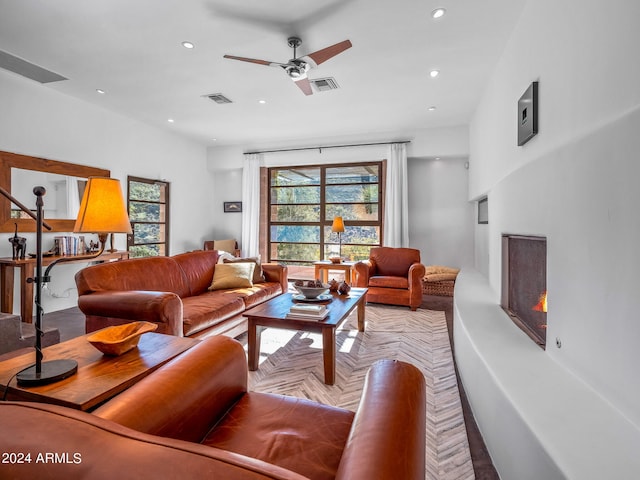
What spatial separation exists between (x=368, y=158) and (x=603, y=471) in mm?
5585

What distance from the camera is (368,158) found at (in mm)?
6098

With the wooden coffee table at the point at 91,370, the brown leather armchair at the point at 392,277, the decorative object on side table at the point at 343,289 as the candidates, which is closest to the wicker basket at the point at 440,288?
the brown leather armchair at the point at 392,277

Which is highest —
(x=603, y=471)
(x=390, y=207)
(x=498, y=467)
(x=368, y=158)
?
(x=368, y=158)

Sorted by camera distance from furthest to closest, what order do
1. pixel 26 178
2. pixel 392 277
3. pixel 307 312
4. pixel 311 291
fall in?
pixel 392 277, pixel 26 178, pixel 311 291, pixel 307 312

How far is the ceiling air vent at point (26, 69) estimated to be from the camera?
10.9ft

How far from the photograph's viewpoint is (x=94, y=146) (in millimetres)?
4637


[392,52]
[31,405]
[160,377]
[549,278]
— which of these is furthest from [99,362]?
[392,52]

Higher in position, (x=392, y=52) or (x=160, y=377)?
(x=392, y=52)

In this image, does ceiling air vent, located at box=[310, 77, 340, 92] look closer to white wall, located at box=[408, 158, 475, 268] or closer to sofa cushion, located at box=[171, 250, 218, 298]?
sofa cushion, located at box=[171, 250, 218, 298]

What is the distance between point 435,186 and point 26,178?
5.87 metres

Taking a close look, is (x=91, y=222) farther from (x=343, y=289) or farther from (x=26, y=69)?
(x=26, y=69)

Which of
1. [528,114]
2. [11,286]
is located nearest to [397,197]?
[528,114]

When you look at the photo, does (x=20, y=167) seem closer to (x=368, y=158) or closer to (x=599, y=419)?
(x=368, y=158)

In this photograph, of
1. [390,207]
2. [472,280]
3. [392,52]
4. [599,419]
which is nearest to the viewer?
[599,419]
